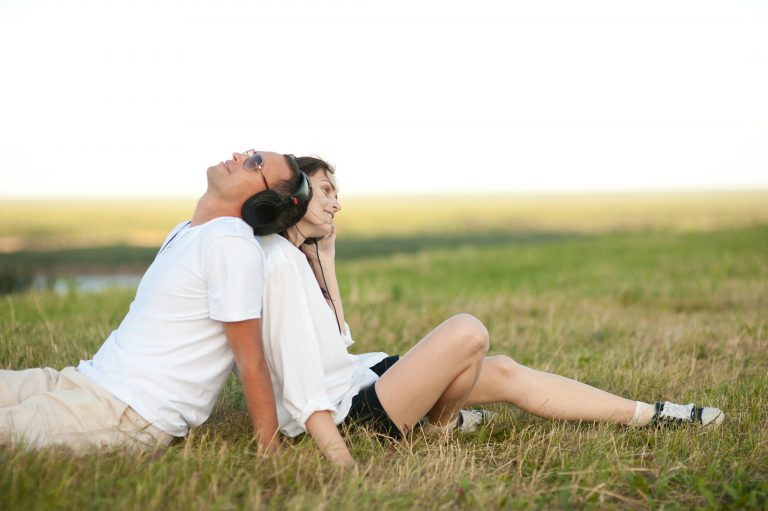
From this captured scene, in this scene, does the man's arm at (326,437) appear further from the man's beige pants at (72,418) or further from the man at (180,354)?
the man's beige pants at (72,418)

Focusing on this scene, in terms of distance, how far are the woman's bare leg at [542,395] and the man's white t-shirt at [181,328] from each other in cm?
168

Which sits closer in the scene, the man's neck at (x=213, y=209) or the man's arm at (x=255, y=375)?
the man's arm at (x=255, y=375)

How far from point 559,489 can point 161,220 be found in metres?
91.7

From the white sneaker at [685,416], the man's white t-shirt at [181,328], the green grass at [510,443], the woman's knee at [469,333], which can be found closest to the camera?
the green grass at [510,443]

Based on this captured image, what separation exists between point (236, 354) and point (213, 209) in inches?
31.6

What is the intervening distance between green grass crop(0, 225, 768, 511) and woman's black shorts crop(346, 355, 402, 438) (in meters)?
0.10

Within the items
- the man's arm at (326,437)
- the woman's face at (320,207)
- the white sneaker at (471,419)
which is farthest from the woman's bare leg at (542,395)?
the woman's face at (320,207)

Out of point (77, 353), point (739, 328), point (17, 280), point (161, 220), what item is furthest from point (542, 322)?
point (161, 220)

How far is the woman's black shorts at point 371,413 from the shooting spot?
440 cm

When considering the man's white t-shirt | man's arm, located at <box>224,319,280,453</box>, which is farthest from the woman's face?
man's arm, located at <box>224,319,280,453</box>

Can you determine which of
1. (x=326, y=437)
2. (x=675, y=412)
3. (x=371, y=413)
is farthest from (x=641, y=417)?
(x=326, y=437)

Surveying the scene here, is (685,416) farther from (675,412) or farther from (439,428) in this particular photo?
(439,428)

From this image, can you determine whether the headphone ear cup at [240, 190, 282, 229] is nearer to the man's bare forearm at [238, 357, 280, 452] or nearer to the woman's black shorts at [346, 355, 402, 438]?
the man's bare forearm at [238, 357, 280, 452]

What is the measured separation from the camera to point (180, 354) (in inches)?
155
